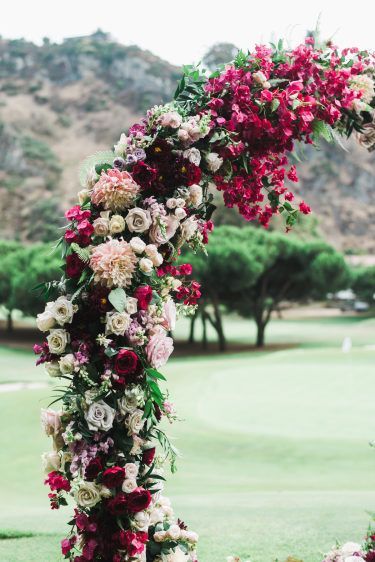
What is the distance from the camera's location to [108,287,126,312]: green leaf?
3.93 metres

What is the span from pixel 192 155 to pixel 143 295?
0.91 metres

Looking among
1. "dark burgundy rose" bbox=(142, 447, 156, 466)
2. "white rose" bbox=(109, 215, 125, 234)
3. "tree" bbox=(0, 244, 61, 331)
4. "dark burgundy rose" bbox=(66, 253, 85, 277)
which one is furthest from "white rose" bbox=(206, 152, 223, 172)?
"tree" bbox=(0, 244, 61, 331)

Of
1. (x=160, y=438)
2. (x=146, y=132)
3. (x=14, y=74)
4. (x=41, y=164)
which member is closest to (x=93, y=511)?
(x=160, y=438)

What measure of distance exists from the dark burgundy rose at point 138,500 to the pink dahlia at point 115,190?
1.62 m

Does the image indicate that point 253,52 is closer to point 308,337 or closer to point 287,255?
point 287,255

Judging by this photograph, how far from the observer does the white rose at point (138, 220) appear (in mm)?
4141

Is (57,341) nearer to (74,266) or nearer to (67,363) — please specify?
(67,363)

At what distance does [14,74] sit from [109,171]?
104m

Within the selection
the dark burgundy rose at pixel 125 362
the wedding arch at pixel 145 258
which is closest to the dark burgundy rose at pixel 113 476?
the wedding arch at pixel 145 258

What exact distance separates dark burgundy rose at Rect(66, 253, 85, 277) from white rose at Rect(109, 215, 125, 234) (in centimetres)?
25

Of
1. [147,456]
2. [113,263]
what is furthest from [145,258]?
[147,456]

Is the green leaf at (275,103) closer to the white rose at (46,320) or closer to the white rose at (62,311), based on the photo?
the white rose at (62,311)

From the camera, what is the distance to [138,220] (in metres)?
4.17

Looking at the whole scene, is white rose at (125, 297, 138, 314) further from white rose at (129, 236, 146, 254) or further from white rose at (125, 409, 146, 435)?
white rose at (125, 409, 146, 435)
